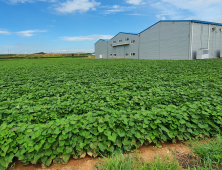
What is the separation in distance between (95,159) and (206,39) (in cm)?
2868

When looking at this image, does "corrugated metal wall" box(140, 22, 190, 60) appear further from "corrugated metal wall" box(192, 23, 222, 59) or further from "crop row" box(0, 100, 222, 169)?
"crop row" box(0, 100, 222, 169)

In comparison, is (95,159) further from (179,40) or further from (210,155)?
(179,40)

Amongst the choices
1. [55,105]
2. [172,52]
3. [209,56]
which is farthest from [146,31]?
[55,105]

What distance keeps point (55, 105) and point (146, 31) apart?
27.9 metres

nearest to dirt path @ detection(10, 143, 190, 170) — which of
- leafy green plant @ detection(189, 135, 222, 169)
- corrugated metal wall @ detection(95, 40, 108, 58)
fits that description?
leafy green plant @ detection(189, 135, 222, 169)

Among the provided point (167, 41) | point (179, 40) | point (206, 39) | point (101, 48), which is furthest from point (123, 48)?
point (206, 39)

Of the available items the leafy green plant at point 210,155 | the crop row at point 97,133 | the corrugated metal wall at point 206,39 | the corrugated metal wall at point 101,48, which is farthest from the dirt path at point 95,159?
the corrugated metal wall at point 101,48

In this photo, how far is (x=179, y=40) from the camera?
79.1ft

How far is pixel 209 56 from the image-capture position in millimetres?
26156

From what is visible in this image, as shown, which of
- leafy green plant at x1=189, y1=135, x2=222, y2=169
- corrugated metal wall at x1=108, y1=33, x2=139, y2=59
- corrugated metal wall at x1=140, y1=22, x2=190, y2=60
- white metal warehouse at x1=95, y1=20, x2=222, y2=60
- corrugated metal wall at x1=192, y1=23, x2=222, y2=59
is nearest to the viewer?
→ leafy green plant at x1=189, y1=135, x2=222, y2=169

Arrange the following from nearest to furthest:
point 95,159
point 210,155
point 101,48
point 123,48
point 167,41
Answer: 1. point 210,155
2. point 95,159
3. point 167,41
4. point 123,48
5. point 101,48

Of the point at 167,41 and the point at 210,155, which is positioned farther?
the point at 167,41

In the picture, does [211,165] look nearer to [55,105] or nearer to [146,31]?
[55,105]

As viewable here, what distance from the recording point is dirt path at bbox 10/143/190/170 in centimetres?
266
